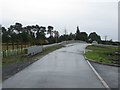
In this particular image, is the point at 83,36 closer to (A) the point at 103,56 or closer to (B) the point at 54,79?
(A) the point at 103,56

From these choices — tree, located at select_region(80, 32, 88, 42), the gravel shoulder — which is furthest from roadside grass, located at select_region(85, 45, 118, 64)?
tree, located at select_region(80, 32, 88, 42)

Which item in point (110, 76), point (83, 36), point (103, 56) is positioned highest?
point (83, 36)

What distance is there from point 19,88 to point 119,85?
408 centimetres

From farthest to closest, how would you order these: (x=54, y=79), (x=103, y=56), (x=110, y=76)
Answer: (x=103, y=56), (x=110, y=76), (x=54, y=79)

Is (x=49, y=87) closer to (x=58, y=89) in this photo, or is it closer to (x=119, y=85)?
(x=58, y=89)

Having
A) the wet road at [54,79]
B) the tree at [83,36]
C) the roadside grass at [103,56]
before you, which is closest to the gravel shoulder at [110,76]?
the wet road at [54,79]

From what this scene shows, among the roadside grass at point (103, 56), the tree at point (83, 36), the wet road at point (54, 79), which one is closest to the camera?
the wet road at point (54, 79)

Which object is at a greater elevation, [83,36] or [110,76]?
[83,36]

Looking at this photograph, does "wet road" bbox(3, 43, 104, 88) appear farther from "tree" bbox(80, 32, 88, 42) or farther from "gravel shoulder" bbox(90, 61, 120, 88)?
"tree" bbox(80, 32, 88, 42)

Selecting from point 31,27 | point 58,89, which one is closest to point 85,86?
point 58,89

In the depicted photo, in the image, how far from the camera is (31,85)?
37.8 ft

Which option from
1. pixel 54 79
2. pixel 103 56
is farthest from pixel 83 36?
pixel 54 79

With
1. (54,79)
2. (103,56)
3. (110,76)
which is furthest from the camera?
(103,56)

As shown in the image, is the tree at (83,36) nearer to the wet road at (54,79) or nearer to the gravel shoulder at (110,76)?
the wet road at (54,79)
